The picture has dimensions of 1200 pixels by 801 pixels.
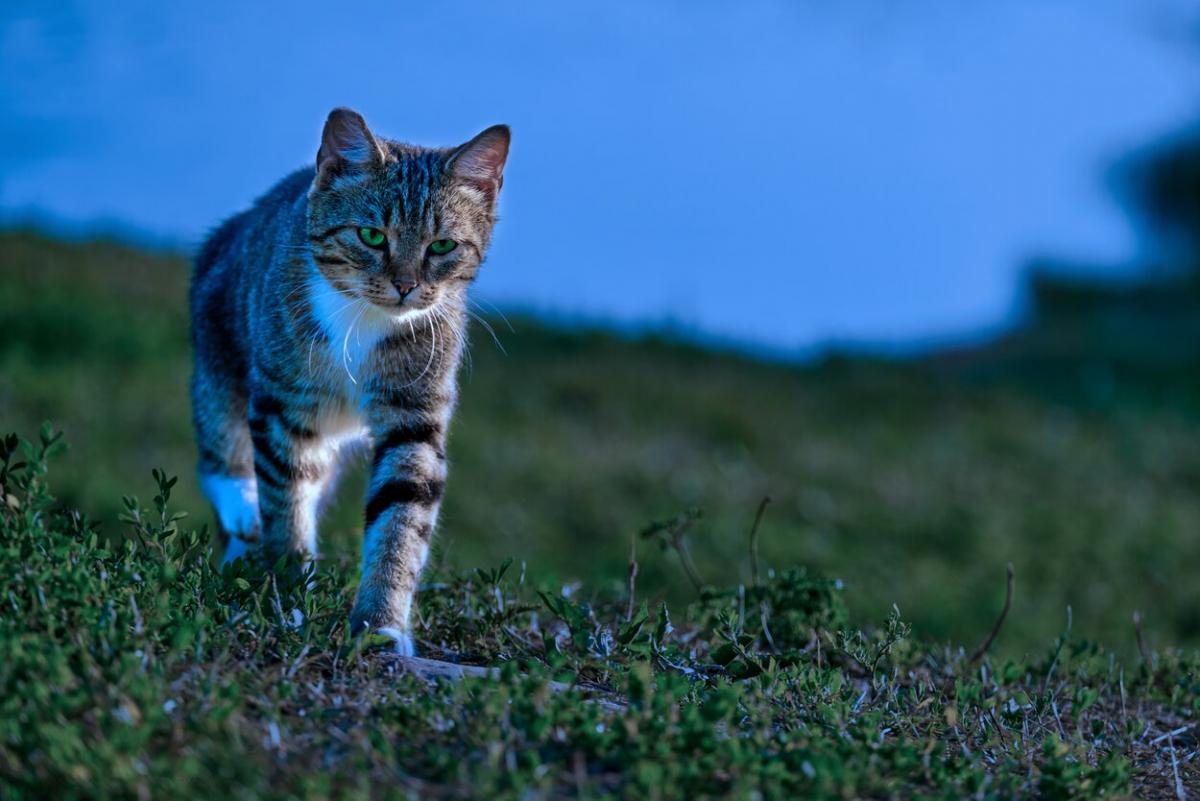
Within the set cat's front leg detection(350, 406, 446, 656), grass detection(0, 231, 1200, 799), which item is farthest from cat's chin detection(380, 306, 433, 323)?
grass detection(0, 231, 1200, 799)

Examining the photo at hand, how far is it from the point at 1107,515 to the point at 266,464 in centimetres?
963

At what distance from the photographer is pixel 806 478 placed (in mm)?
12805

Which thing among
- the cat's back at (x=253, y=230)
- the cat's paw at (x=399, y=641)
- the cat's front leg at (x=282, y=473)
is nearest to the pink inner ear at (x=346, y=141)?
the cat's back at (x=253, y=230)

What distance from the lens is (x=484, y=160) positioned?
488 centimetres

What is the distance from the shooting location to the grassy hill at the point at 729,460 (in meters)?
10.2

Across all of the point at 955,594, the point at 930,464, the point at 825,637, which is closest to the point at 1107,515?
the point at 930,464

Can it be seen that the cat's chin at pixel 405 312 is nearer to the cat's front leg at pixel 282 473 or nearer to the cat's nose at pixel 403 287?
the cat's nose at pixel 403 287

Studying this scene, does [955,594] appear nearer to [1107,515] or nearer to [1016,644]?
[1016,644]

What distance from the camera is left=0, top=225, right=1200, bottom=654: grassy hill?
1024cm

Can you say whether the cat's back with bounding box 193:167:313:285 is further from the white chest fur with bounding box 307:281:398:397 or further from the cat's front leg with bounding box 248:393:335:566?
the cat's front leg with bounding box 248:393:335:566

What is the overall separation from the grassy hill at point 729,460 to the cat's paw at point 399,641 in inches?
157

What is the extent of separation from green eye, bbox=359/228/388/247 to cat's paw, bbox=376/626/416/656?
150cm

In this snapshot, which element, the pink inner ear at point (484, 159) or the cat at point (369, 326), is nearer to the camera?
the cat at point (369, 326)

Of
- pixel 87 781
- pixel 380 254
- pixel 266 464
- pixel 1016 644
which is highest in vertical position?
pixel 380 254
